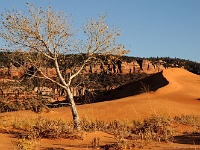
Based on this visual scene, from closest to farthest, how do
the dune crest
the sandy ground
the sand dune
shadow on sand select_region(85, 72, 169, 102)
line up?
the sandy ground → the sand dune → the dune crest → shadow on sand select_region(85, 72, 169, 102)

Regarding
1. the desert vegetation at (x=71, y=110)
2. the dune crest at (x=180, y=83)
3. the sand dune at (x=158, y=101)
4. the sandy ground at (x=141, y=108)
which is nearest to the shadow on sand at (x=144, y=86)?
the sand dune at (x=158, y=101)

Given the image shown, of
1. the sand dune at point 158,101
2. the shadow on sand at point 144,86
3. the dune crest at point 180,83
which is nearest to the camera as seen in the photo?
the sand dune at point 158,101

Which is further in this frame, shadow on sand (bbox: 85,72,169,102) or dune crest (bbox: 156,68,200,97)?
shadow on sand (bbox: 85,72,169,102)

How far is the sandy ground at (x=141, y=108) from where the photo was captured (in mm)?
8891

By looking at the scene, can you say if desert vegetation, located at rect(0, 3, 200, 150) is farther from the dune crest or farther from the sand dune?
the dune crest

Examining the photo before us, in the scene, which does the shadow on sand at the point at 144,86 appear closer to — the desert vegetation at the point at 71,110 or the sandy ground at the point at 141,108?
the sandy ground at the point at 141,108

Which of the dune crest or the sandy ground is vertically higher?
the dune crest

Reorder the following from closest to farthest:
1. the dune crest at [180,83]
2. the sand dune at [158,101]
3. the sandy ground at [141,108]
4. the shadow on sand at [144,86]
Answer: the sandy ground at [141,108] < the sand dune at [158,101] < the dune crest at [180,83] < the shadow on sand at [144,86]

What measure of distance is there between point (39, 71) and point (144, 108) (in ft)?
40.1

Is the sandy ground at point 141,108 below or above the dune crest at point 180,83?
below

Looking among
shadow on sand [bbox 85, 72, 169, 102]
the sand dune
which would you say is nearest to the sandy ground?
the sand dune

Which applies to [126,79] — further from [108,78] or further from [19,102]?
[19,102]

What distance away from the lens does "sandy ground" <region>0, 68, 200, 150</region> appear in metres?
8.89

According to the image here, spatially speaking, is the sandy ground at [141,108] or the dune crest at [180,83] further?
the dune crest at [180,83]
